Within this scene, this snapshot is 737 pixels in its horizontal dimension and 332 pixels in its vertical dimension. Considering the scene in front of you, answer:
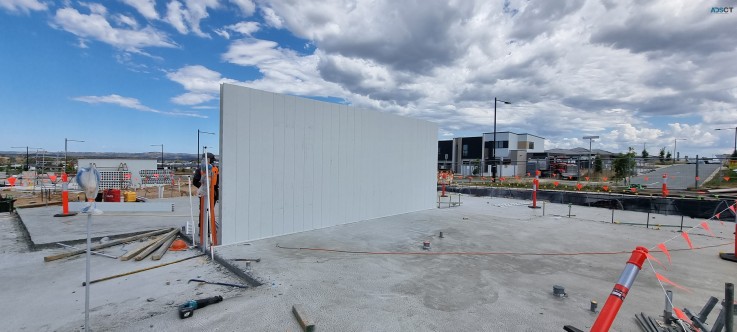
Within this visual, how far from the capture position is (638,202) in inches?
526

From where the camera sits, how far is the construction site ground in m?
3.73

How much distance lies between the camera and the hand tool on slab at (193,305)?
145 inches

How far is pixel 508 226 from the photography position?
31.3ft

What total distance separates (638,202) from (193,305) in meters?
16.3

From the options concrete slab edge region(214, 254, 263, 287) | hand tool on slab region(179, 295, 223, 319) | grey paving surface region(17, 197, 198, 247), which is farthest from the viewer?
grey paving surface region(17, 197, 198, 247)

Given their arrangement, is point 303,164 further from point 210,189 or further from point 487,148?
point 487,148

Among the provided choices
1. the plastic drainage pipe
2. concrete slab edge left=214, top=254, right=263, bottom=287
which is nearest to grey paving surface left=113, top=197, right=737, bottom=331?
concrete slab edge left=214, top=254, right=263, bottom=287

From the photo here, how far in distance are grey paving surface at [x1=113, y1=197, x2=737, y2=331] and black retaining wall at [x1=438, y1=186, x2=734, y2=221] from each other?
304cm

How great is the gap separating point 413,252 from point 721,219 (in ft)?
40.7

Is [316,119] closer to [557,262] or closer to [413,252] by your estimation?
[413,252]

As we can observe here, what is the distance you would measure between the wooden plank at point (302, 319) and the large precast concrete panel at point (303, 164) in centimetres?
376

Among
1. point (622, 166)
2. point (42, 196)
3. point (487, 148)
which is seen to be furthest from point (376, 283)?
point (487, 148)

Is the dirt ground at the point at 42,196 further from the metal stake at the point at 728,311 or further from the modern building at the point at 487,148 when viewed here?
the modern building at the point at 487,148

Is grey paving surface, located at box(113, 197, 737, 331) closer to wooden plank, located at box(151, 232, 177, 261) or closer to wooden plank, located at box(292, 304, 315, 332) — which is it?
wooden plank, located at box(292, 304, 315, 332)
